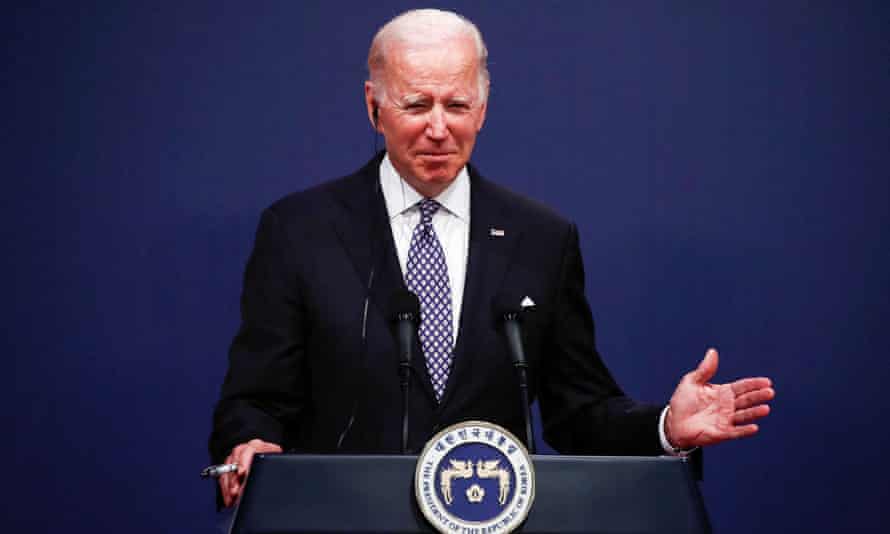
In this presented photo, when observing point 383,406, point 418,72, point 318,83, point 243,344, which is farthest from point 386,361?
point 318,83

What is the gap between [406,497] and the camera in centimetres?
119

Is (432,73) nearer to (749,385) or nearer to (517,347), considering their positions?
(517,347)

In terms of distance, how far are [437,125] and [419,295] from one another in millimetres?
320

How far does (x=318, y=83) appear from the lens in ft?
8.63

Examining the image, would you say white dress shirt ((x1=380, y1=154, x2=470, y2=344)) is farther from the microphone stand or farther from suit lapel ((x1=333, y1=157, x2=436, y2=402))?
the microphone stand

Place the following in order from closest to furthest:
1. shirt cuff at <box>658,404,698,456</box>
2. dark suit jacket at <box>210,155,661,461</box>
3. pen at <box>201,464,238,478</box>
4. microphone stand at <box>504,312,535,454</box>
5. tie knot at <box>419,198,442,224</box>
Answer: pen at <box>201,464,238,478</box> < microphone stand at <box>504,312,535,454</box> < shirt cuff at <box>658,404,698,456</box> < dark suit jacket at <box>210,155,661,461</box> < tie knot at <box>419,198,442,224</box>

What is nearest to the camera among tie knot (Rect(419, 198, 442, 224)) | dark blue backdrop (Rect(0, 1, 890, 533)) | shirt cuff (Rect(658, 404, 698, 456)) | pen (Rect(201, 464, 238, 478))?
pen (Rect(201, 464, 238, 478))

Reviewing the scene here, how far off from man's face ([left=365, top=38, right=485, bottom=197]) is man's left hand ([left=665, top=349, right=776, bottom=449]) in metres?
0.64

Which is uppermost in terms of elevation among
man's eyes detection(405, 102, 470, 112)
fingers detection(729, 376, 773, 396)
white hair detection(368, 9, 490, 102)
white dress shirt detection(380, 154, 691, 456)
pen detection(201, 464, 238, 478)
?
white hair detection(368, 9, 490, 102)

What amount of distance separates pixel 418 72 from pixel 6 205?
122 cm

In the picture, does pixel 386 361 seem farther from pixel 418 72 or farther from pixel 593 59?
pixel 593 59

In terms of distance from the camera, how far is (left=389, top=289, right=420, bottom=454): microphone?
145 centimetres

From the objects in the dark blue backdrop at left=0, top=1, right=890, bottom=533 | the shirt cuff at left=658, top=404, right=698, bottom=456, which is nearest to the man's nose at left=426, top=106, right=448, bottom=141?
the shirt cuff at left=658, top=404, right=698, bottom=456

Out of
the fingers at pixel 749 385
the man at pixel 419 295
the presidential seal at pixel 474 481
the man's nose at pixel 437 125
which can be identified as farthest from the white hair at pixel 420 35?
the presidential seal at pixel 474 481
